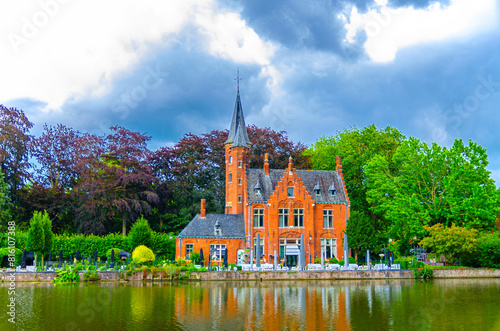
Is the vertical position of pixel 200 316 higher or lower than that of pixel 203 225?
lower

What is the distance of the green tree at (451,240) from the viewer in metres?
40.9

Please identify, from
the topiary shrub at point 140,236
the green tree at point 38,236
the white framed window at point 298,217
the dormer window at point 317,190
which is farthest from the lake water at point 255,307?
the dormer window at point 317,190

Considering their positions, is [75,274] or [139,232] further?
[139,232]

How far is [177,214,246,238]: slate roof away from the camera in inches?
1943

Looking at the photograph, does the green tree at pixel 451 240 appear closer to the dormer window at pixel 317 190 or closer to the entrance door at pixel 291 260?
the dormer window at pixel 317 190

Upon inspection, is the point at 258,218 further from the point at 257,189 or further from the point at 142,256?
the point at 142,256

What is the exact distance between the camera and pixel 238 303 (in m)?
25.2

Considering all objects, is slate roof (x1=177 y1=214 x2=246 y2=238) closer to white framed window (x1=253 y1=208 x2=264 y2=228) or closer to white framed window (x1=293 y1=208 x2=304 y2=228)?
white framed window (x1=253 y1=208 x2=264 y2=228)

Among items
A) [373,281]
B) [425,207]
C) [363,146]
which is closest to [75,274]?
[373,281]

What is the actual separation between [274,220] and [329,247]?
6649mm

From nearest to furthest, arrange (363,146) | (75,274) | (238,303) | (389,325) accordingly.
→ (389,325), (238,303), (75,274), (363,146)

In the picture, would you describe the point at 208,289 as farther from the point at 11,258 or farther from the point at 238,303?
the point at 11,258

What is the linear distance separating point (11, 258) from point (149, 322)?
26.0 m

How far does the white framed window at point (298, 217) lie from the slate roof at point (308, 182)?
2.18 meters
